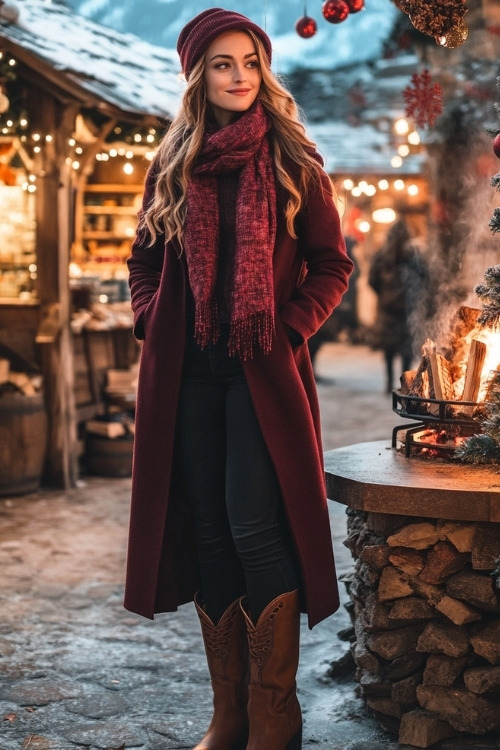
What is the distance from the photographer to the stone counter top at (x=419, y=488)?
10.5ft

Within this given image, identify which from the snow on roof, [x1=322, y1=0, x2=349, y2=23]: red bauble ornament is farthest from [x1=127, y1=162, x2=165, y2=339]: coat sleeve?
the snow on roof

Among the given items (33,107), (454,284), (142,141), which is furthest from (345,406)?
(33,107)

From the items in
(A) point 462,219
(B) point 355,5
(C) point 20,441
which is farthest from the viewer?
(A) point 462,219

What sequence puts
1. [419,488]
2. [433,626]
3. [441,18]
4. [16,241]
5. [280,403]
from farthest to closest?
[16,241]
[441,18]
[433,626]
[419,488]
[280,403]

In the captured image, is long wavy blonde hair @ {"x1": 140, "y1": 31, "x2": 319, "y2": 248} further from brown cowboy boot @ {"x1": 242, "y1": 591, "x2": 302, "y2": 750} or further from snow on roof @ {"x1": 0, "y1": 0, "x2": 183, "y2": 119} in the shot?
snow on roof @ {"x1": 0, "y1": 0, "x2": 183, "y2": 119}

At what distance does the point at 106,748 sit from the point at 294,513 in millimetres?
1035

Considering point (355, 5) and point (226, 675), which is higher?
point (355, 5)

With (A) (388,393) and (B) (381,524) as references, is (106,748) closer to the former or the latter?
(B) (381,524)

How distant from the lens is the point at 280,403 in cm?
300

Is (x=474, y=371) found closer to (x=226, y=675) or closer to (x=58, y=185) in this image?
(x=226, y=675)

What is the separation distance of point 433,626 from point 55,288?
4.95 metres

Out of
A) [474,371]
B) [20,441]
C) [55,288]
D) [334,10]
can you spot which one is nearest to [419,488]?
[474,371]

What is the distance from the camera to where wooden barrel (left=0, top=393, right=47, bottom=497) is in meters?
7.18

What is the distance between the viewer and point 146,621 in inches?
186
